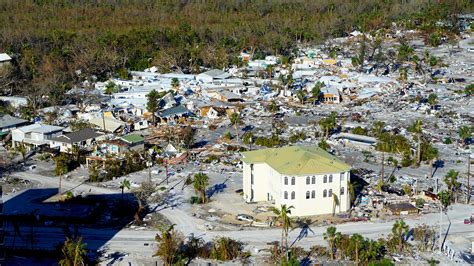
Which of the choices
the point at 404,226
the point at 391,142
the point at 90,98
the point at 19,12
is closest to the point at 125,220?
the point at 404,226

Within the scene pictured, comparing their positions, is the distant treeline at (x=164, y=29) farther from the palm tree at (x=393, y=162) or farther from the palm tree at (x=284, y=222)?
the palm tree at (x=284, y=222)

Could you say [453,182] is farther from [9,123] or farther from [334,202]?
[9,123]

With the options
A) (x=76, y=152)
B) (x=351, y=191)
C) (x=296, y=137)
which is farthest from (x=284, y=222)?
(x=76, y=152)

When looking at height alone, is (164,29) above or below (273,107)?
above

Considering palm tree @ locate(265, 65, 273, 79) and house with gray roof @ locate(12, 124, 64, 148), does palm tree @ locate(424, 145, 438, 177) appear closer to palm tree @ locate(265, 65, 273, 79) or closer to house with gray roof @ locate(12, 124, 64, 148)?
house with gray roof @ locate(12, 124, 64, 148)

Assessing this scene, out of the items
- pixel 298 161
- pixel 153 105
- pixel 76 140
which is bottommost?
pixel 76 140

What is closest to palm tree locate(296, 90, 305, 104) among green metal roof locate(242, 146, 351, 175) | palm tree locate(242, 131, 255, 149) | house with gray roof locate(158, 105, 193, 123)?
house with gray roof locate(158, 105, 193, 123)
